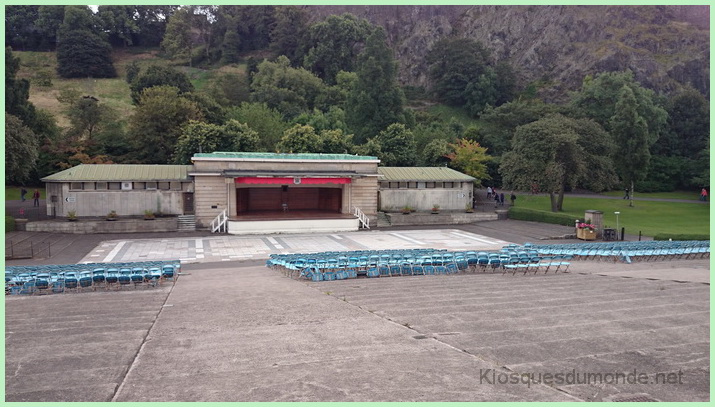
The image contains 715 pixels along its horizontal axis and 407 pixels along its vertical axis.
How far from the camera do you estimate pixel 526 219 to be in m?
44.8

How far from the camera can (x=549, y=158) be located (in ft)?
153

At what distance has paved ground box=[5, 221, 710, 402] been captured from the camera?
7242mm

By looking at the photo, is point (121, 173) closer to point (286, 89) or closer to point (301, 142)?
point (301, 142)

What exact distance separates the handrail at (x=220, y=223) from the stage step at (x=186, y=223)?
1.53m

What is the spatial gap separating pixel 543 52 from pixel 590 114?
45557 mm

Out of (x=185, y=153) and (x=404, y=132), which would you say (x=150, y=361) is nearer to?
(x=185, y=153)

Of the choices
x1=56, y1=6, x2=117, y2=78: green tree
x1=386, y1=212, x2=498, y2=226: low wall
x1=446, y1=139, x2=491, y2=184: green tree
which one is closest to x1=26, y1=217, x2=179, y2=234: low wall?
x1=386, y1=212, x2=498, y2=226: low wall

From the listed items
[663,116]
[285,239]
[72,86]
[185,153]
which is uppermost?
[72,86]

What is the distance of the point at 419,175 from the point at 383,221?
20.2ft

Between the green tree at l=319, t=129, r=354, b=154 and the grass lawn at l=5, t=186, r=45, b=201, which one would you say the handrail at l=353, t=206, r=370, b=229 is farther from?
the grass lawn at l=5, t=186, r=45, b=201

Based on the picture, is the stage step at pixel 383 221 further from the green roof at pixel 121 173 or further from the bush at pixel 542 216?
the green roof at pixel 121 173

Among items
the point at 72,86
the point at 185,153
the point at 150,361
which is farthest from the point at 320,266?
the point at 72,86

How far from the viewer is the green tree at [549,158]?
45.9m

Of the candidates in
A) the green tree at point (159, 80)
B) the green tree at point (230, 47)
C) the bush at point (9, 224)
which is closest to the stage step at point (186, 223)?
the bush at point (9, 224)
